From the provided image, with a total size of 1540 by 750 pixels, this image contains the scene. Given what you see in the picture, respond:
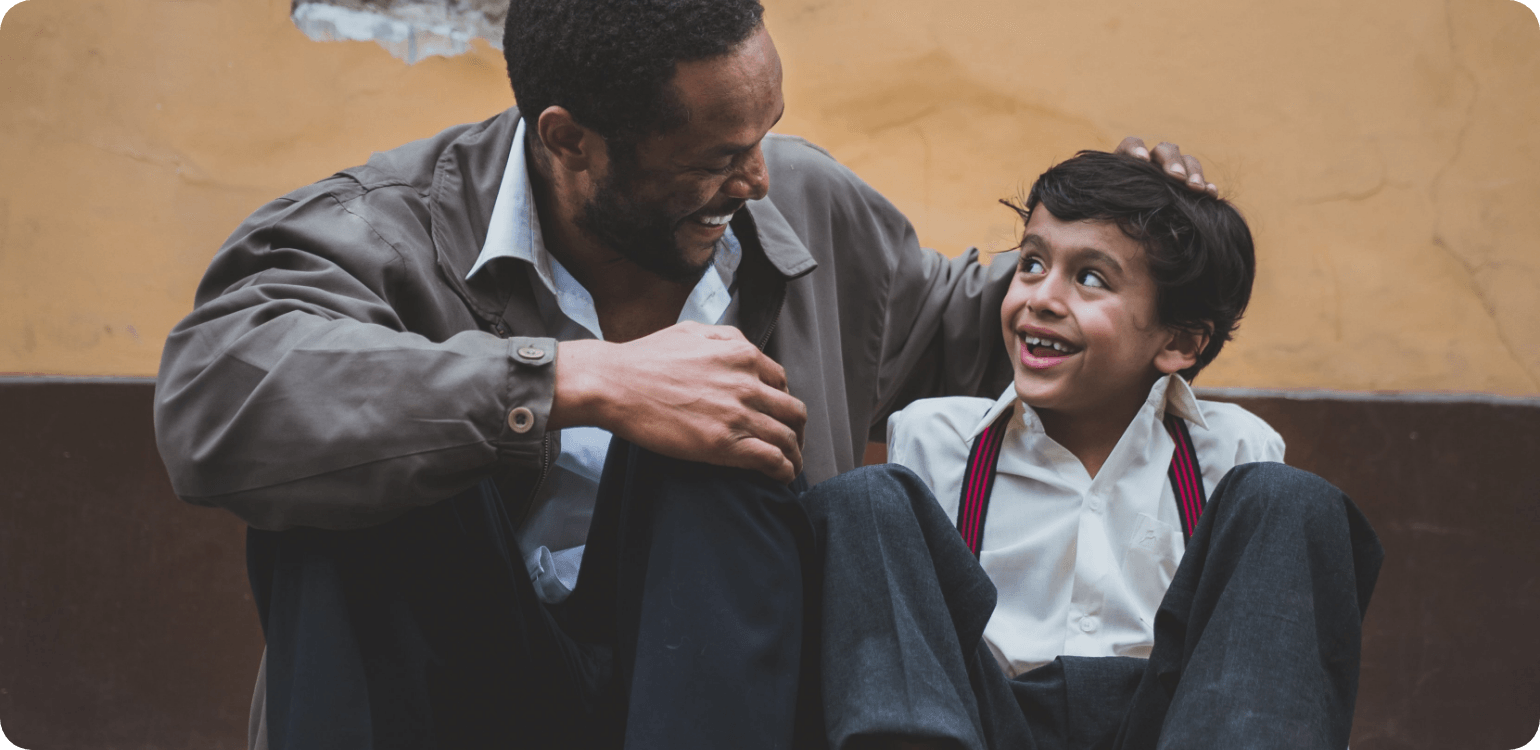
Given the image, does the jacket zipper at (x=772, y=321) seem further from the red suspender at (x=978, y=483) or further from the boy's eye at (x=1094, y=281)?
the boy's eye at (x=1094, y=281)

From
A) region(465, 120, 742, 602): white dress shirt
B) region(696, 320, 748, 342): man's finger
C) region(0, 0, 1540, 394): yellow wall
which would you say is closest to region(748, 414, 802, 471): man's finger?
region(696, 320, 748, 342): man's finger

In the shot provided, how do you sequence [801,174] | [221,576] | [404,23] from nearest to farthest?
1. [801,174]
2. [221,576]
3. [404,23]

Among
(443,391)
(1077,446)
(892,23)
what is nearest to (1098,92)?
(892,23)

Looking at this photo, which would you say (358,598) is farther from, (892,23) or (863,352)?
(892,23)

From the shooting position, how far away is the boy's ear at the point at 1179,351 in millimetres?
2020

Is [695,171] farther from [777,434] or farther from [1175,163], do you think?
[1175,163]

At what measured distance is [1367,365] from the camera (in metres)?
2.93

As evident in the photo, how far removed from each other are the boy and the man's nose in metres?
0.45

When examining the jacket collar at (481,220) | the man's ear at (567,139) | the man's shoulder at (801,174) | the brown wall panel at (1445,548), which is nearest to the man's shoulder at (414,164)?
the jacket collar at (481,220)

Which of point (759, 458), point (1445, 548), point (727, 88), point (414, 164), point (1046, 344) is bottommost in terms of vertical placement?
point (1445, 548)

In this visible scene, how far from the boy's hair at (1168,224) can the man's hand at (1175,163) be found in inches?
0.6

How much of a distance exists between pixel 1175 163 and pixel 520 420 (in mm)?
1251

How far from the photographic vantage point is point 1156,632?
4.90 ft

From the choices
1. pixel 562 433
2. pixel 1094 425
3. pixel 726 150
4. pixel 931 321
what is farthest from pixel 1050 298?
pixel 562 433
